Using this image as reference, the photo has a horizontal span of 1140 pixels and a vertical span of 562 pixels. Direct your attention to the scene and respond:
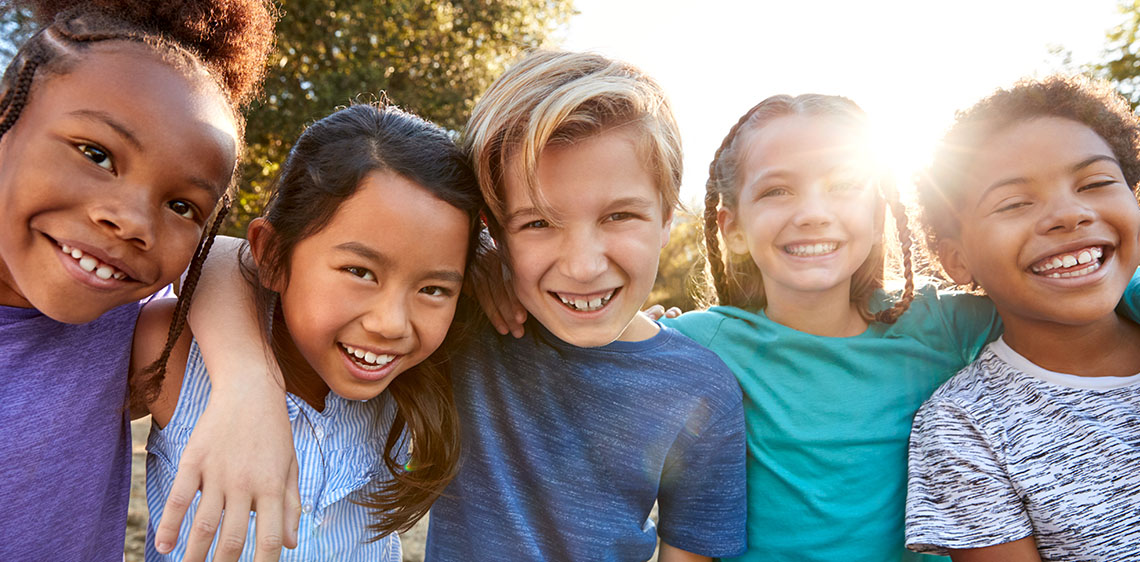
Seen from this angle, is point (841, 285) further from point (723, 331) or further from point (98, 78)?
point (98, 78)

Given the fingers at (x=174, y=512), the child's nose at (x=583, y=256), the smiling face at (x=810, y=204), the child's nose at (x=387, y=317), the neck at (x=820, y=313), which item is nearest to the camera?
the fingers at (x=174, y=512)

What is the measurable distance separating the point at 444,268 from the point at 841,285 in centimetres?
133

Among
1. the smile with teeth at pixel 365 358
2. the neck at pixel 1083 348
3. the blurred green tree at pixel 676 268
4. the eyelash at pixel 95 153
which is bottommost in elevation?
the smile with teeth at pixel 365 358

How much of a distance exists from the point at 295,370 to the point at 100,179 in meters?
0.67

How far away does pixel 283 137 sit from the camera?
8.39m

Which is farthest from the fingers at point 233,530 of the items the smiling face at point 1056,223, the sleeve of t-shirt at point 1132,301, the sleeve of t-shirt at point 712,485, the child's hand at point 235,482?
the sleeve of t-shirt at point 1132,301

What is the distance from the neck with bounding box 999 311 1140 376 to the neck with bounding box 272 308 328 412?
207 centimetres

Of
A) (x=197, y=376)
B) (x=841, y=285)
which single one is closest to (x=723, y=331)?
(x=841, y=285)

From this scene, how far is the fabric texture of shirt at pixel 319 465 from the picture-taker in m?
1.63

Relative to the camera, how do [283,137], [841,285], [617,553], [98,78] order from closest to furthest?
1. [98,78]
2. [617,553]
3. [841,285]
4. [283,137]

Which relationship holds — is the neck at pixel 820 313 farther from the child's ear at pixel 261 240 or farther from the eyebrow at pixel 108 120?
the eyebrow at pixel 108 120

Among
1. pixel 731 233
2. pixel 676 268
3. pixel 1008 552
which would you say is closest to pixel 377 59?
pixel 676 268

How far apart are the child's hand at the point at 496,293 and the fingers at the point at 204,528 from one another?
0.87 metres

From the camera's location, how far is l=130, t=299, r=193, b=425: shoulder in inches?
63.4
